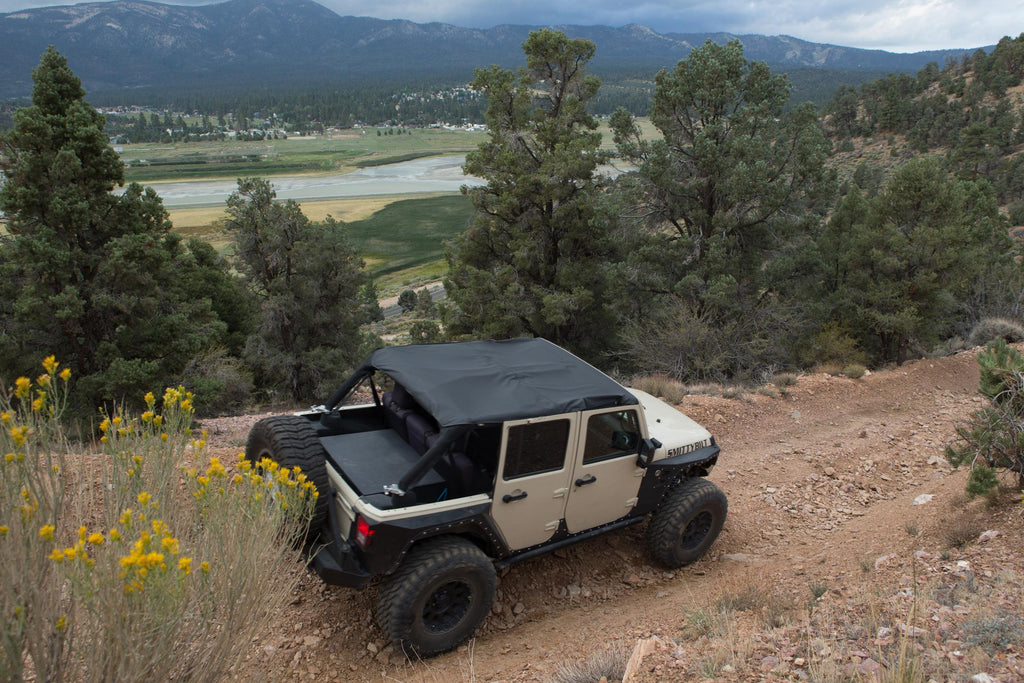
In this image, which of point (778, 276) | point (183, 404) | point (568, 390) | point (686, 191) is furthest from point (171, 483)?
point (778, 276)

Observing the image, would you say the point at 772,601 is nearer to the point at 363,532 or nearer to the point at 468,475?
the point at 468,475

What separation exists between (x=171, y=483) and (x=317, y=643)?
6.19 feet

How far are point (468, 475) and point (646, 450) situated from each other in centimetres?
167

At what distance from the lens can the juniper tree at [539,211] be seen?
18641 mm

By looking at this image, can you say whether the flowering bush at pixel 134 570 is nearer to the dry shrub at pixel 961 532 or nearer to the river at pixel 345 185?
the dry shrub at pixel 961 532

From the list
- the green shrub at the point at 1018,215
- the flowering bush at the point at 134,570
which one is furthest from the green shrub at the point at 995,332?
the green shrub at the point at 1018,215

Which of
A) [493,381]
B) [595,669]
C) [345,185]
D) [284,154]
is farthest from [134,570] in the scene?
[284,154]

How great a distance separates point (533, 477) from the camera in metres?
4.88

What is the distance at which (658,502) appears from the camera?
5.96 metres

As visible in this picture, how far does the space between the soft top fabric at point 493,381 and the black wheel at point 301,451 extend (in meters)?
0.84

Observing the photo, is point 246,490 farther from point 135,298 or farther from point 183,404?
point 135,298

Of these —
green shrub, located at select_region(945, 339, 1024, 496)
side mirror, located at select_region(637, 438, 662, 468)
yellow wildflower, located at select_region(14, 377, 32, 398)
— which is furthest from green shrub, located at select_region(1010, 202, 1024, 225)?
yellow wildflower, located at select_region(14, 377, 32, 398)

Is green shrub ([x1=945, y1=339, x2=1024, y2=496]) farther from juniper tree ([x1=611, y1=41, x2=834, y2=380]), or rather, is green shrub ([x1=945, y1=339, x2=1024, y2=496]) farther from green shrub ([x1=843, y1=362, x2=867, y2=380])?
juniper tree ([x1=611, y1=41, x2=834, y2=380])

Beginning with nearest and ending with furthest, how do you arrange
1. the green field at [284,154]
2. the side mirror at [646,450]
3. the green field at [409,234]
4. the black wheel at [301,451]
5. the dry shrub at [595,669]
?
the dry shrub at [595,669] < the black wheel at [301,451] < the side mirror at [646,450] < the green field at [409,234] < the green field at [284,154]
